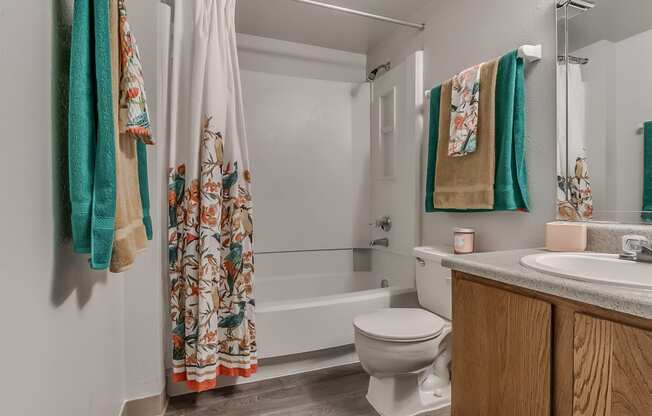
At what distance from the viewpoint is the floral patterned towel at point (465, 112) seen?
64.1 inches

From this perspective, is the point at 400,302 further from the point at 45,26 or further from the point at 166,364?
the point at 45,26

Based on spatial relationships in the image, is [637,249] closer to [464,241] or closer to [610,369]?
[610,369]

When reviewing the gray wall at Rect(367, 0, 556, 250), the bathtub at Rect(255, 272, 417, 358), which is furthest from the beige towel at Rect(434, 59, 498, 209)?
the bathtub at Rect(255, 272, 417, 358)

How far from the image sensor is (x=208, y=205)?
155 centimetres

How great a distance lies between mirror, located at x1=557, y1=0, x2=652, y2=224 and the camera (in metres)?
1.15

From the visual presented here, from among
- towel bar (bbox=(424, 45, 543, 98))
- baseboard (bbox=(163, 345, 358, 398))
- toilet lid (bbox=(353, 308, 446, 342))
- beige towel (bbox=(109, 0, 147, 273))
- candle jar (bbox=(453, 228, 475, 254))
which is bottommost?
baseboard (bbox=(163, 345, 358, 398))

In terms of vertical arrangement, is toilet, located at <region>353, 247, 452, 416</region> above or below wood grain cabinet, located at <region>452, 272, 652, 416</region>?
below

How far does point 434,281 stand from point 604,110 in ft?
3.33

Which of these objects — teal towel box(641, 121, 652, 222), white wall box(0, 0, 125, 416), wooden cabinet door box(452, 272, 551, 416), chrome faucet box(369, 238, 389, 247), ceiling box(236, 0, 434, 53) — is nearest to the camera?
white wall box(0, 0, 125, 416)

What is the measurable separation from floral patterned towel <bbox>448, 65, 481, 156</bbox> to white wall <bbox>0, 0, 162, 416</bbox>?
1547 mm

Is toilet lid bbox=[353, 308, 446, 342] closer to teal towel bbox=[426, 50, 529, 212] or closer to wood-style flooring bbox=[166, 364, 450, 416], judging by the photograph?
wood-style flooring bbox=[166, 364, 450, 416]

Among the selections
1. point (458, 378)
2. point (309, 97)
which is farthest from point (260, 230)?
point (458, 378)

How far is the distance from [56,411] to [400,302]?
174 cm

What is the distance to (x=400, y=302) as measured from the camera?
7.01ft
